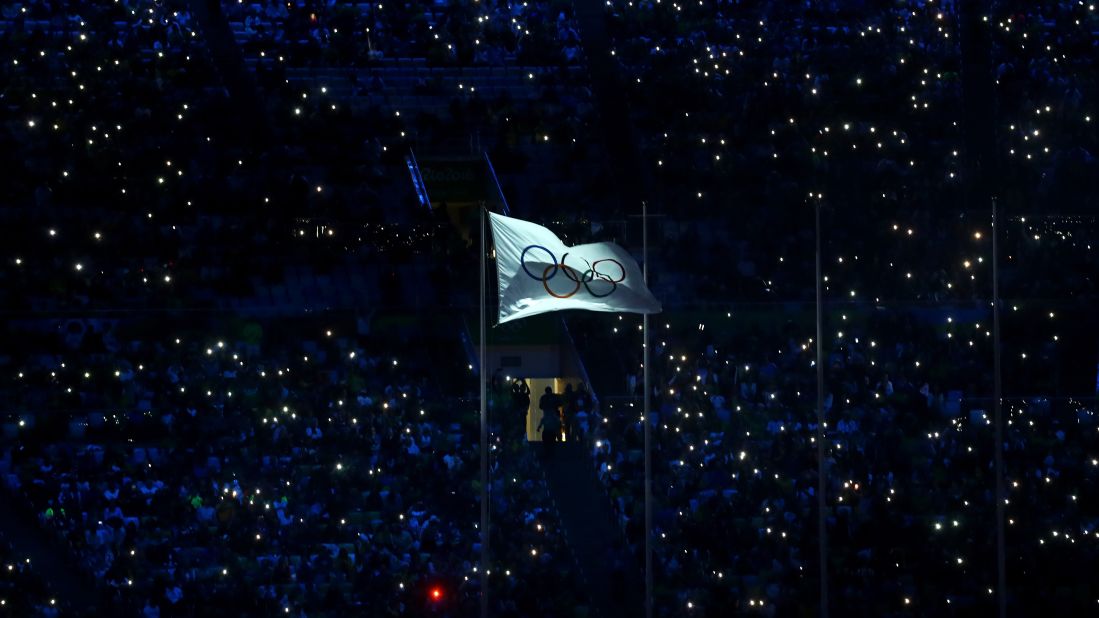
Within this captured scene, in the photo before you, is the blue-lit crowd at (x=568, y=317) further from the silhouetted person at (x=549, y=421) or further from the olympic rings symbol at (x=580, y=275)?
the olympic rings symbol at (x=580, y=275)

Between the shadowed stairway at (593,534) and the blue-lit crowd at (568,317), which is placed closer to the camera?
the shadowed stairway at (593,534)

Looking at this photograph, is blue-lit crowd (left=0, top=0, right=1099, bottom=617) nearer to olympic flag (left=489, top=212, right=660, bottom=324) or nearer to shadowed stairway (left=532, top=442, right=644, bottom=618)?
shadowed stairway (left=532, top=442, right=644, bottom=618)

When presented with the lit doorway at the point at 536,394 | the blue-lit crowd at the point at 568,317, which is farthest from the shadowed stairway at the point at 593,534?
the lit doorway at the point at 536,394

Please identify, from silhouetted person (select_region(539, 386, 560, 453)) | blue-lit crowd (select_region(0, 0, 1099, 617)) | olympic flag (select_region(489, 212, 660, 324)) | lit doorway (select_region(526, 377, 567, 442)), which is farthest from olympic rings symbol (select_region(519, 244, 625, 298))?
lit doorway (select_region(526, 377, 567, 442))

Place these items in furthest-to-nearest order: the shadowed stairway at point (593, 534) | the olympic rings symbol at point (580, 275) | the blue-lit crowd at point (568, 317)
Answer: the blue-lit crowd at point (568, 317)
the shadowed stairway at point (593, 534)
the olympic rings symbol at point (580, 275)

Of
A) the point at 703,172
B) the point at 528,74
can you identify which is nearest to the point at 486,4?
the point at 528,74

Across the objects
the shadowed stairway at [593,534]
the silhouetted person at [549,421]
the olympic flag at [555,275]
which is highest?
the olympic flag at [555,275]

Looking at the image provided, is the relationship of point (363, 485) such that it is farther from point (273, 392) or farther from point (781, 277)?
point (781, 277)

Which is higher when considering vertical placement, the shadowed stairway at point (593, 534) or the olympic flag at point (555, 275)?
the olympic flag at point (555, 275)
